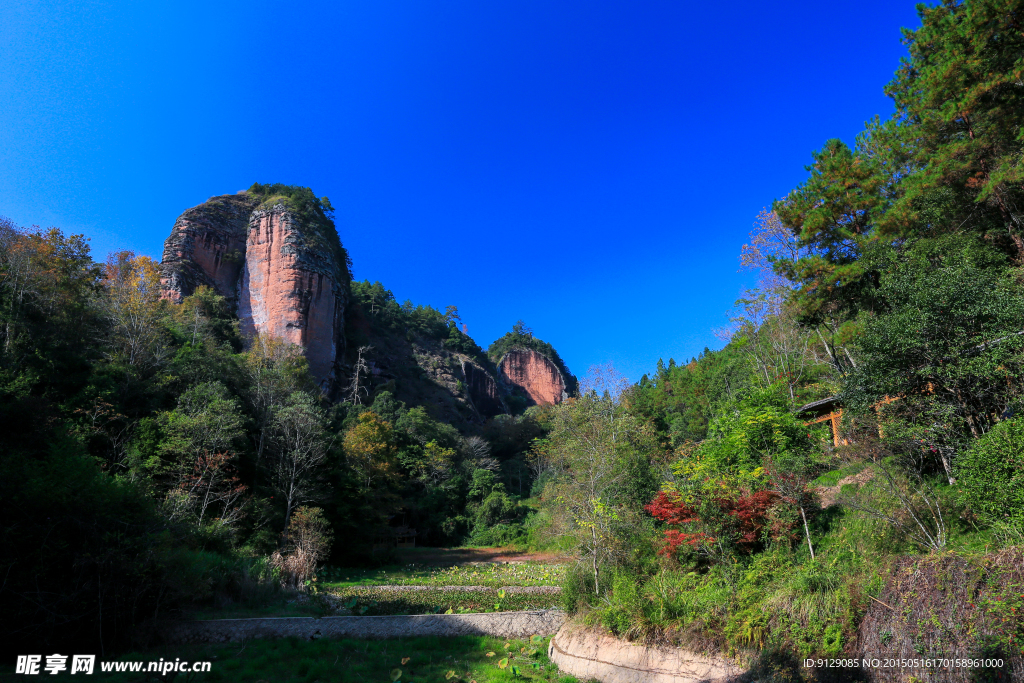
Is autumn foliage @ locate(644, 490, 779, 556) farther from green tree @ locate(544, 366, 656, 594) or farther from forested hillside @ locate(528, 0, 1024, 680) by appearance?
green tree @ locate(544, 366, 656, 594)

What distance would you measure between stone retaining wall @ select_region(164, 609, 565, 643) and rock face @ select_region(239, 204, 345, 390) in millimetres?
32217

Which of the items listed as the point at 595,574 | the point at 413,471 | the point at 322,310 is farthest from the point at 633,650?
the point at 322,310

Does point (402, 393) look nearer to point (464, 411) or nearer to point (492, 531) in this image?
point (464, 411)

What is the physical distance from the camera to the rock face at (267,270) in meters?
Result: 39.3

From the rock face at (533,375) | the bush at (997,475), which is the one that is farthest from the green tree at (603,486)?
the rock face at (533,375)

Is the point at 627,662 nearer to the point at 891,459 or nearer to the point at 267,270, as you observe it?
the point at 891,459

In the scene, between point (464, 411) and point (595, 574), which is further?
point (464, 411)

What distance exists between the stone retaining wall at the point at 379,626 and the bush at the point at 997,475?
25.1 ft

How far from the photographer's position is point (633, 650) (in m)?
7.39

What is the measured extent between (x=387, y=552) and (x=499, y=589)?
38.5ft

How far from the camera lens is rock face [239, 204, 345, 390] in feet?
129

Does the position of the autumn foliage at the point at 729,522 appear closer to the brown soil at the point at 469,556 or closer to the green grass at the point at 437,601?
the green grass at the point at 437,601

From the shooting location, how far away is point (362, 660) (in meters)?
8.56

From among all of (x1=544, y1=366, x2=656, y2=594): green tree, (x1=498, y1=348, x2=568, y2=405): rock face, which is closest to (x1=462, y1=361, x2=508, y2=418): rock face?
(x1=498, y1=348, x2=568, y2=405): rock face
